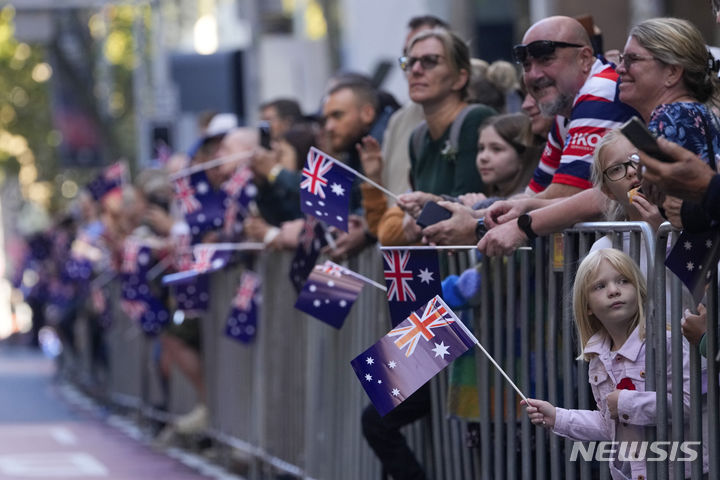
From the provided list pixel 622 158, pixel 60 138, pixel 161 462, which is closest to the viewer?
pixel 622 158

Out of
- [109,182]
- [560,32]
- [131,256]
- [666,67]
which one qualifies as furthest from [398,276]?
[109,182]

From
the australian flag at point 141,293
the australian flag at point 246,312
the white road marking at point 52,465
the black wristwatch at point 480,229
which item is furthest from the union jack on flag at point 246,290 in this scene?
the black wristwatch at point 480,229

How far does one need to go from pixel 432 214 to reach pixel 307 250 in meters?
2.48

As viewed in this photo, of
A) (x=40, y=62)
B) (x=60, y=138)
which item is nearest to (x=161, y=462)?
(x=60, y=138)

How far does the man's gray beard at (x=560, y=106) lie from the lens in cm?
667

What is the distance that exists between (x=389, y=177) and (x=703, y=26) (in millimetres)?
7587

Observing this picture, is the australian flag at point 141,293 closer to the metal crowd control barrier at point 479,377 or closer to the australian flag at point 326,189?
the metal crowd control barrier at point 479,377

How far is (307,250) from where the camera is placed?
9.19 metres

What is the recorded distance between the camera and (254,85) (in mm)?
19000

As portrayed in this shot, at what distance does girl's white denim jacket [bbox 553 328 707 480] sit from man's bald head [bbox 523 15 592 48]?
1.57 meters

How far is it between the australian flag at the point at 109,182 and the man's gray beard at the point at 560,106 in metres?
10.2

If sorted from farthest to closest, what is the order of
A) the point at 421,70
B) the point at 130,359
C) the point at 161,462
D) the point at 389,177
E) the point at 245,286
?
the point at 130,359, the point at 161,462, the point at 245,286, the point at 389,177, the point at 421,70

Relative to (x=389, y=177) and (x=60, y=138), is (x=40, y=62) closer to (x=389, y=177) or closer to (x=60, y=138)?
(x=60, y=138)

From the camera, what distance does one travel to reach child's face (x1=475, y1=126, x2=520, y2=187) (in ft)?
24.0
